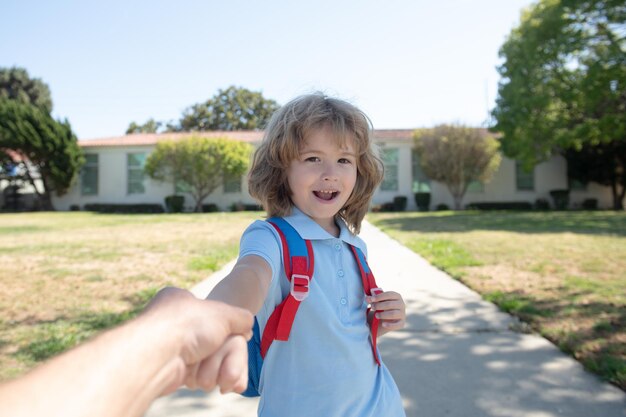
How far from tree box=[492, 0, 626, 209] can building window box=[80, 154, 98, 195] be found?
25415 mm

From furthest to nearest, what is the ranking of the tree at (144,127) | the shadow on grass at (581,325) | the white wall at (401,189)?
the tree at (144,127) → the white wall at (401,189) → the shadow on grass at (581,325)

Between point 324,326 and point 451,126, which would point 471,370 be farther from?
point 451,126

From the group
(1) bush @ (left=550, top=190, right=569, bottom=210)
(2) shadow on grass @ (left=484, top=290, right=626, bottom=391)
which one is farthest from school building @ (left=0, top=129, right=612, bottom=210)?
(2) shadow on grass @ (left=484, top=290, right=626, bottom=391)

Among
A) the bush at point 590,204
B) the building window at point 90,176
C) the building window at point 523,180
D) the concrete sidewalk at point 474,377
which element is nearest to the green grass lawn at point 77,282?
the concrete sidewalk at point 474,377

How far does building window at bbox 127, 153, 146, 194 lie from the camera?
98.2 feet

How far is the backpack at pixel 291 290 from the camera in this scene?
121cm

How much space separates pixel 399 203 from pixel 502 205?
643 cm

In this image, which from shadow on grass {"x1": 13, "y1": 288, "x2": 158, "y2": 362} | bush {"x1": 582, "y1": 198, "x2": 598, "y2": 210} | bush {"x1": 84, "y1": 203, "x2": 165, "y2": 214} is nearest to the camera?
shadow on grass {"x1": 13, "y1": 288, "x2": 158, "y2": 362}

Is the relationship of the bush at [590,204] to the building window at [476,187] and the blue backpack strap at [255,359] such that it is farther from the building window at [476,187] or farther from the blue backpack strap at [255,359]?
the blue backpack strap at [255,359]

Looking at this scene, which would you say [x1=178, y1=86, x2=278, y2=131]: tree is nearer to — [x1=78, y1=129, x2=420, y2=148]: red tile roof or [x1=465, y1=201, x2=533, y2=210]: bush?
[x1=78, y1=129, x2=420, y2=148]: red tile roof

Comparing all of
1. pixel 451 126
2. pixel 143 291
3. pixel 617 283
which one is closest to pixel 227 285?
pixel 143 291

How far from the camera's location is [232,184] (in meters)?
28.5

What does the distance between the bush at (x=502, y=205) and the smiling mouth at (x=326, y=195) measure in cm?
2783

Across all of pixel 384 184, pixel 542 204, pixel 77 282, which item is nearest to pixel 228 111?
pixel 384 184
